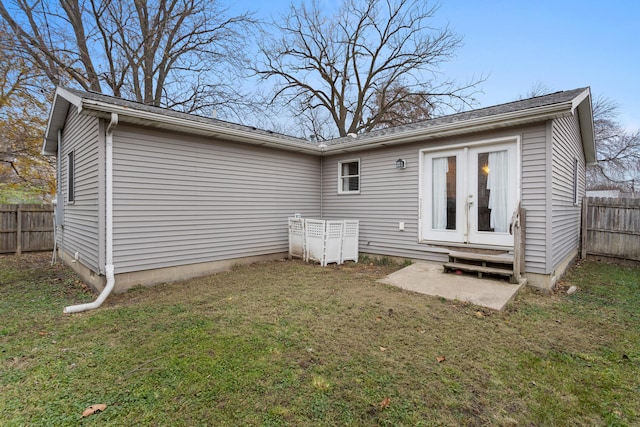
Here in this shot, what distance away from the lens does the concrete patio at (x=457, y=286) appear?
416 centimetres

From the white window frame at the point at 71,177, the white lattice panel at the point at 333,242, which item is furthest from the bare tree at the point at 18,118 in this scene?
the white lattice panel at the point at 333,242

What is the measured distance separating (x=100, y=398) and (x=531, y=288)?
18.5 ft

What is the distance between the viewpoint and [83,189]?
5.54 metres

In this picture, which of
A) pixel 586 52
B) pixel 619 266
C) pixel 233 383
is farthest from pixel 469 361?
pixel 586 52

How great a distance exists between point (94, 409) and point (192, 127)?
14.6 feet

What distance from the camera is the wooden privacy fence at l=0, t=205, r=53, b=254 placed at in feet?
27.5

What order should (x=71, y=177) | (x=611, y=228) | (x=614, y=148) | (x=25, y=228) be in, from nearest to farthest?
(x=71, y=177) < (x=611, y=228) < (x=25, y=228) < (x=614, y=148)

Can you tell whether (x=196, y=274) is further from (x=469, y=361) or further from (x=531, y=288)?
(x=531, y=288)

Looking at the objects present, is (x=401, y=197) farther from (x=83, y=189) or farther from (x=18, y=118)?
(x=18, y=118)

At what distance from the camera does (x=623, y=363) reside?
8.82 feet

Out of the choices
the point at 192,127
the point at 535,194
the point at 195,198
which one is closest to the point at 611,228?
the point at 535,194

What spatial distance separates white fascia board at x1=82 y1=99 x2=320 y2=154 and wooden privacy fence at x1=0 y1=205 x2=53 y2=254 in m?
6.64

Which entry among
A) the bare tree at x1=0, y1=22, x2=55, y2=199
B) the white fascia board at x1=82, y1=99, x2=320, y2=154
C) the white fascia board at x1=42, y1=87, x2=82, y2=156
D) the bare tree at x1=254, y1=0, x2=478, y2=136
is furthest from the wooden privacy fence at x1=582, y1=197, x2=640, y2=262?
the bare tree at x1=0, y1=22, x2=55, y2=199

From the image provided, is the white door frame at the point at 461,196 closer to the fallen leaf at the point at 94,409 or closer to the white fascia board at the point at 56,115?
the fallen leaf at the point at 94,409
